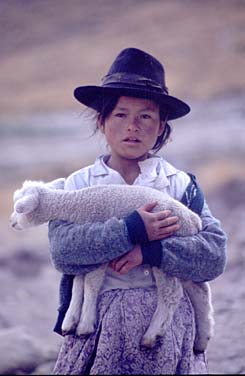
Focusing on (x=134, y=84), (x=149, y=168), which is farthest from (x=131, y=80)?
(x=149, y=168)

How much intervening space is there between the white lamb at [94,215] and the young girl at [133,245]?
1.2 inches

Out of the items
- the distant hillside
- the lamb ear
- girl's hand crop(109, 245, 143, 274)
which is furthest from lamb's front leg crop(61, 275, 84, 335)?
the distant hillside

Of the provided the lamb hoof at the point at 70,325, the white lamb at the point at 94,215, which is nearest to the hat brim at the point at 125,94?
the white lamb at the point at 94,215

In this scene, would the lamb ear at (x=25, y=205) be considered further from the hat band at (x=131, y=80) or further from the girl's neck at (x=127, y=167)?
the hat band at (x=131, y=80)

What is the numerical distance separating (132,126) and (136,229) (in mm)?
312

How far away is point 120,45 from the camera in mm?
8594

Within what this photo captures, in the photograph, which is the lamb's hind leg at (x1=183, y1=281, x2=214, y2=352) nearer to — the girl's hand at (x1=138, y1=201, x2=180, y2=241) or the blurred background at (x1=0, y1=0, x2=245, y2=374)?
the girl's hand at (x1=138, y1=201, x2=180, y2=241)

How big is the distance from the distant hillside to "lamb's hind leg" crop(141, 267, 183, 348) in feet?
18.9

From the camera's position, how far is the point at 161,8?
8.16 metres

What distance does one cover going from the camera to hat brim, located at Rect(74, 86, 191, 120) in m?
2.20

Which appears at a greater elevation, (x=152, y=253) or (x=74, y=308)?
(x=152, y=253)

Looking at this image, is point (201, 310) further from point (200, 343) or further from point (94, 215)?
point (94, 215)

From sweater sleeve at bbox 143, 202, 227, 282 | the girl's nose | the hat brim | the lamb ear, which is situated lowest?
sweater sleeve at bbox 143, 202, 227, 282

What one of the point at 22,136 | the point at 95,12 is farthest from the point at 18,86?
the point at 95,12
